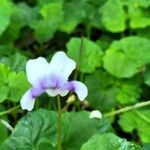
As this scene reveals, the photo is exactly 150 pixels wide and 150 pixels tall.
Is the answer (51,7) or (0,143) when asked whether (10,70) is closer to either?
(0,143)

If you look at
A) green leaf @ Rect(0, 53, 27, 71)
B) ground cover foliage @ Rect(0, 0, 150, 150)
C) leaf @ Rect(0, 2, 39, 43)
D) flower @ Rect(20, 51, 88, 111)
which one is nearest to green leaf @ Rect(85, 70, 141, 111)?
ground cover foliage @ Rect(0, 0, 150, 150)

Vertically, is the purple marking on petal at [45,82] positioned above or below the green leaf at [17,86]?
above


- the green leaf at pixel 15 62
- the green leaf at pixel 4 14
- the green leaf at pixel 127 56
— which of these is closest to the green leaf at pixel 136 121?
the green leaf at pixel 127 56

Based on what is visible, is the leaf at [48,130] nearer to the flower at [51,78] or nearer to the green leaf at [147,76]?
the flower at [51,78]

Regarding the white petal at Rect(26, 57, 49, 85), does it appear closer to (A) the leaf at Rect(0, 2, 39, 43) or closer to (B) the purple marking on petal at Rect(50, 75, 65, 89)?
(B) the purple marking on petal at Rect(50, 75, 65, 89)

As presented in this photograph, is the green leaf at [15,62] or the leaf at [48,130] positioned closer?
the leaf at [48,130]

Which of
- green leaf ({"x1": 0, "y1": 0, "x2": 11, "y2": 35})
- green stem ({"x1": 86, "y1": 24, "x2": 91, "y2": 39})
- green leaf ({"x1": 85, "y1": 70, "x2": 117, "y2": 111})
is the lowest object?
green leaf ({"x1": 85, "y1": 70, "x2": 117, "y2": 111})
